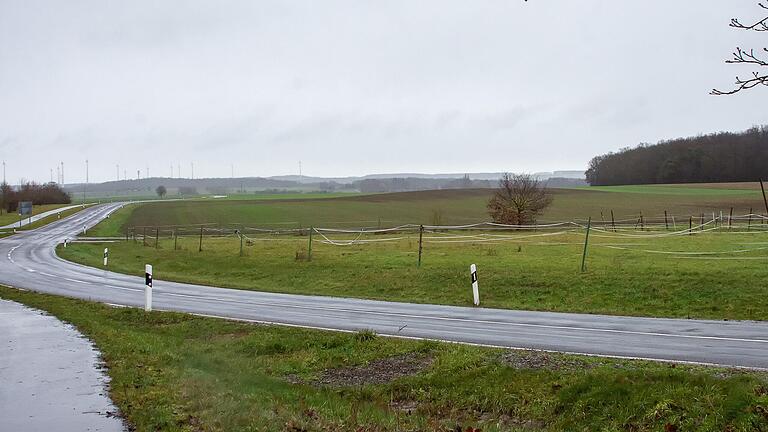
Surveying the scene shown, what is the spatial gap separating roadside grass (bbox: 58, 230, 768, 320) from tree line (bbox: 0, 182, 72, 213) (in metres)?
87.6

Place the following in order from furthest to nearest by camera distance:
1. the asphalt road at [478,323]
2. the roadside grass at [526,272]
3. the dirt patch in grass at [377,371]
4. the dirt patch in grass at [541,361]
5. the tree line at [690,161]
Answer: the tree line at [690,161]
the roadside grass at [526,272]
the asphalt road at [478,323]
the dirt patch in grass at [377,371]
the dirt patch in grass at [541,361]

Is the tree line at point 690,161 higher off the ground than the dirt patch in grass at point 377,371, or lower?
higher

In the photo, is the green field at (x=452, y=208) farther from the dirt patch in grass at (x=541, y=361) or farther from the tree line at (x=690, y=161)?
the dirt patch in grass at (x=541, y=361)

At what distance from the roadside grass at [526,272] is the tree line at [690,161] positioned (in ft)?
217

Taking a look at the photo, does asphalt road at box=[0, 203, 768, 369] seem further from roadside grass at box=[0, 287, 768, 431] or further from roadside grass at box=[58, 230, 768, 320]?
roadside grass at box=[58, 230, 768, 320]

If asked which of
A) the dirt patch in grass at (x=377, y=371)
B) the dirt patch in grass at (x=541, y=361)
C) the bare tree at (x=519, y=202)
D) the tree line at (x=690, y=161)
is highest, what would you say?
the tree line at (x=690, y=161)

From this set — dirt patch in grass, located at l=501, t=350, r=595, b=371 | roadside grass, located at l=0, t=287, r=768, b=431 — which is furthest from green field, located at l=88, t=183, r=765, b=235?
dirt patch in grass, located at l=501, t=350, r=595, b=371

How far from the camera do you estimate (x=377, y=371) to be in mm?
11289

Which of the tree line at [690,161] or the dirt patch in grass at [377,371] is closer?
→ the dirt patch in grass at [377,371]

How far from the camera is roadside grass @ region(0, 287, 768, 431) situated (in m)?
7.89

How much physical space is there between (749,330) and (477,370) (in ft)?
22.6

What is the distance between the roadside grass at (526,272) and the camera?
2027cm

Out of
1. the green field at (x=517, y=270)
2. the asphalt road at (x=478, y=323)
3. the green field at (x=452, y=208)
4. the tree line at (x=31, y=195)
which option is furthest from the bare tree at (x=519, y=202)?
the tree line at (x=31, y=195)

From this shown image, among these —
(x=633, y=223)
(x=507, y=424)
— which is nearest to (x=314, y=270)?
(x=507, y=424)
